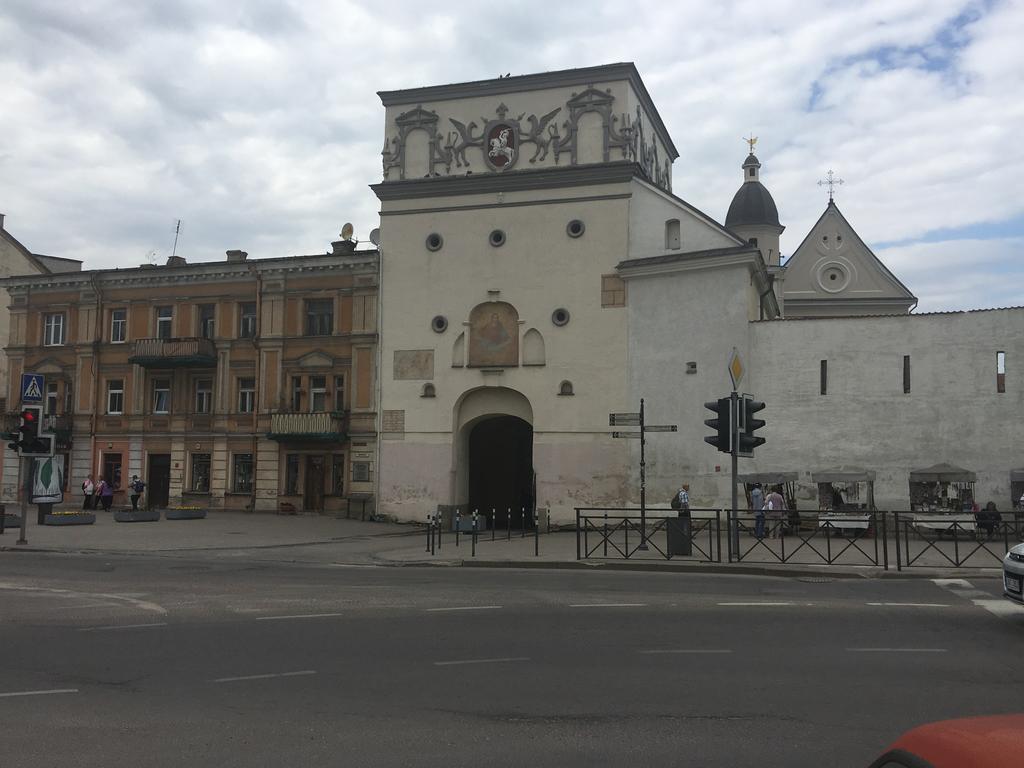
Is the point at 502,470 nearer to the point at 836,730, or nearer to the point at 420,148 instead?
the point at 420,148

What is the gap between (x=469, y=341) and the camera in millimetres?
35156

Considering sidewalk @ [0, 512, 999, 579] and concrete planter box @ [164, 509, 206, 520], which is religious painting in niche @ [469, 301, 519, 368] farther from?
concrete planter box @ [164, 509, 206, 520]

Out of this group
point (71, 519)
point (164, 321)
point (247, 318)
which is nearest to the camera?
point (71, 519)

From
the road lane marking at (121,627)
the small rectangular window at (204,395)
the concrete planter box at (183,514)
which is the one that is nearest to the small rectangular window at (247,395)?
the small rectangular window at (204,395)

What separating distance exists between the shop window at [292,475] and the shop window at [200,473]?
12.2 feet

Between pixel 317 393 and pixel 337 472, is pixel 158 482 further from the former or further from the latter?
pixel 337 472

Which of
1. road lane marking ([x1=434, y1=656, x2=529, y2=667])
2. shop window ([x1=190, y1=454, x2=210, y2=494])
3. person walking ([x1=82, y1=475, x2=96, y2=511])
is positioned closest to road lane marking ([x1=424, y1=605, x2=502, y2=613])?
road lane marking ([x1=434, y1=656, x2=529, y2=667])

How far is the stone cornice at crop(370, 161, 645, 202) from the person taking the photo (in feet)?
111

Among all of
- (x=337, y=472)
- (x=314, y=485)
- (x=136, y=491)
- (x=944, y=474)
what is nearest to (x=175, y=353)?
(x=136, y=491)

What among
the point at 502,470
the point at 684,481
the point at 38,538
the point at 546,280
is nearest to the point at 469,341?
the point at 546,280

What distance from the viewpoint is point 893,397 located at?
2903cm

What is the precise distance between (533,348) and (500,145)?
7851 millimetres

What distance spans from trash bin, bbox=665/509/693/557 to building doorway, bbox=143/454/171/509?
25908 mm

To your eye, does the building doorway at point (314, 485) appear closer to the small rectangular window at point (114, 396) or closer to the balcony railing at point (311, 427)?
the balcony railing at point (311, 427)
